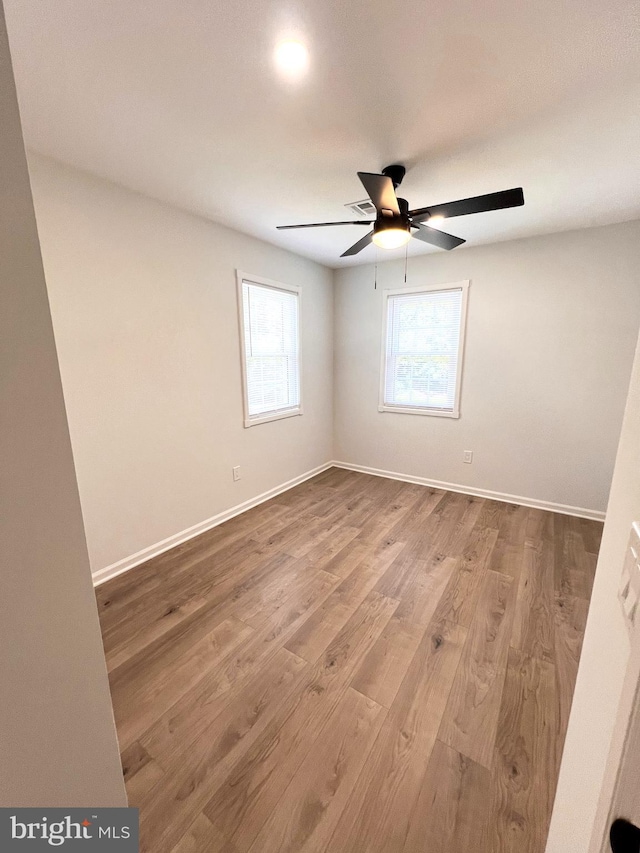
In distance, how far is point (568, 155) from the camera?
183cm

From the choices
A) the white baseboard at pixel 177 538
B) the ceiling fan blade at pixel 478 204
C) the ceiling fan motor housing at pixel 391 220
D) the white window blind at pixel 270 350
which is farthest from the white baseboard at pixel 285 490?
the ceiling fan blade at pixel 478 204

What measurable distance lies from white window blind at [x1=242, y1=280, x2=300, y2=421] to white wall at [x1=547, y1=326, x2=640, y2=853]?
2.87 meters

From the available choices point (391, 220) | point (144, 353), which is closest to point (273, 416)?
point (144, 353)

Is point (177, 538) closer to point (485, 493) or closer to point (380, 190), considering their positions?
point (380, 190)

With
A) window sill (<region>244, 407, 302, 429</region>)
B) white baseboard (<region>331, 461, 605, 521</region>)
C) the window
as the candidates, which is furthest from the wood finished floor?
the window

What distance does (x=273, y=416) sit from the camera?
3.62 meters

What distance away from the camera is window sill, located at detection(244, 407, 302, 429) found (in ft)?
11.0

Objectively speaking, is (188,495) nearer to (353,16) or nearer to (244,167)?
(244,167)

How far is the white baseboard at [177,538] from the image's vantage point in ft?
7.75

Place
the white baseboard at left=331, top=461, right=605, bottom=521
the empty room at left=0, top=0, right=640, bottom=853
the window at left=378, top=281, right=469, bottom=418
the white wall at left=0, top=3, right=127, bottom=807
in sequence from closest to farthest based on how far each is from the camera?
1. the white wall at left=0, top=3, right=127, bottom=807
2. the empty room at left=0, top=0, right=640, bottom=853
3. the white baseboard at left=331, top=461, right=605, bottom=521
4. the window at left=378, top=281, right=469, bottom=418

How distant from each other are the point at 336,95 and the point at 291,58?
→ 25cm

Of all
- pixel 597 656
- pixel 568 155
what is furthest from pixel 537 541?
pixel 568 155

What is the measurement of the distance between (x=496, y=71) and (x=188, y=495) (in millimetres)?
3073

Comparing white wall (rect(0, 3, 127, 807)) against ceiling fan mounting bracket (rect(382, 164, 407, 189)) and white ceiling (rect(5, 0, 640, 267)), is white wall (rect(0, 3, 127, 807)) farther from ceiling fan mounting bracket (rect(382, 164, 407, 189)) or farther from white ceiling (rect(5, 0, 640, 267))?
ceiling fan mounting bracket (rect(382, 164, 407, 189))
